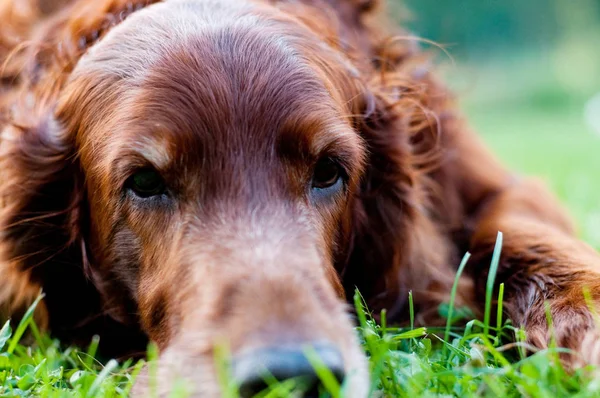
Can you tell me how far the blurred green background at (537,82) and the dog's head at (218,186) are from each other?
1241 mm

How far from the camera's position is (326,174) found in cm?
337

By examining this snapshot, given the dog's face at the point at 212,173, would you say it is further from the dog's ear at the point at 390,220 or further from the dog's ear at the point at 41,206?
the dog's ear at the point at 390,220

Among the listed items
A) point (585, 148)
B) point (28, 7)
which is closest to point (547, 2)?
point (585, 148)

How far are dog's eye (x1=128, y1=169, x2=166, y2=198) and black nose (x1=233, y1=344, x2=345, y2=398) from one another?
106 centimetres

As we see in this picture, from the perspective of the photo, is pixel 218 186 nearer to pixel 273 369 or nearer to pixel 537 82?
pixel 273 369

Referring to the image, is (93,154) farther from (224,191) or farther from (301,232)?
(301,232)

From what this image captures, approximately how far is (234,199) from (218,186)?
0.28ft

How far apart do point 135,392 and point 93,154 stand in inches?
43.6

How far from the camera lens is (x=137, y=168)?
3203 millimetres

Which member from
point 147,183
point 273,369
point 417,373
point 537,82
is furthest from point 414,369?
point 537,82

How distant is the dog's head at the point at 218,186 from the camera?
262 cm

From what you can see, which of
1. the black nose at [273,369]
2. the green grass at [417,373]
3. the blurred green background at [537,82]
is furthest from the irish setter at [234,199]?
the blurred green background at [537,82]

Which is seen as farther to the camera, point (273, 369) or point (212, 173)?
point (212, 173)

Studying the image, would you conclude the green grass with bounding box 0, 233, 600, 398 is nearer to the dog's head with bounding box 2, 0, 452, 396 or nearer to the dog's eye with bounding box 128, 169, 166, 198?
the dog's head with bounding box 2, 0, 452, 396
